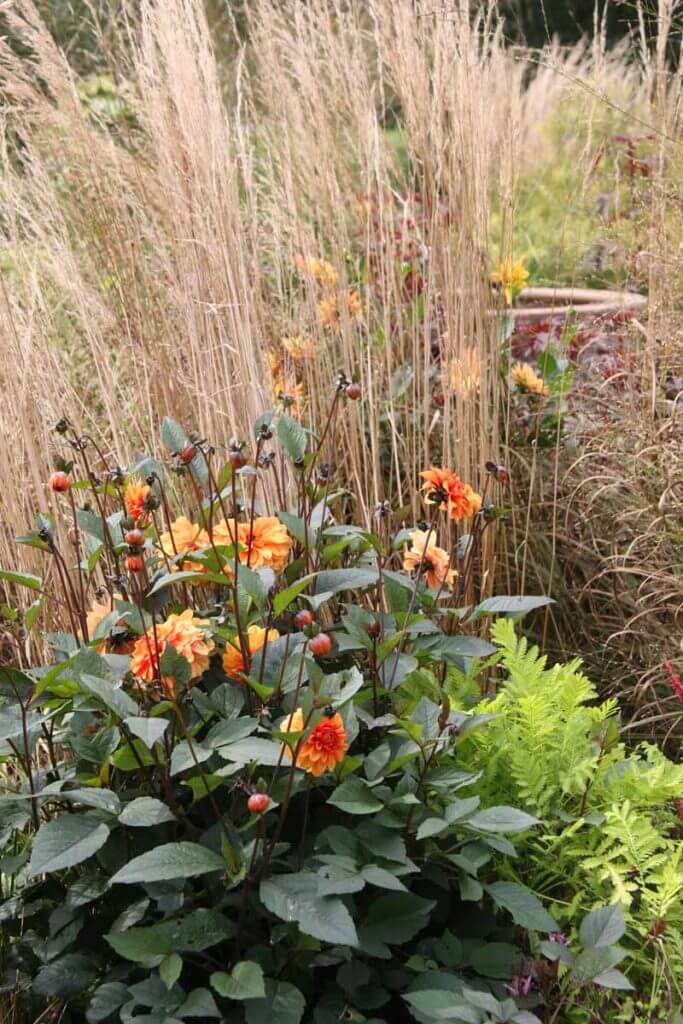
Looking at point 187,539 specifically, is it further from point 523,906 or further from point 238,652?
point 523,906

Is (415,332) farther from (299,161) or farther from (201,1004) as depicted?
(201,1004)

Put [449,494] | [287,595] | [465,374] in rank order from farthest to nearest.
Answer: [465,374] < [449,494] < [287,595]

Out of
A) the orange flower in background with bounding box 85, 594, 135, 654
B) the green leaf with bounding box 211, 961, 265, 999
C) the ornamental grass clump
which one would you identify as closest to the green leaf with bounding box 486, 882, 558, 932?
the ornamental grass clump

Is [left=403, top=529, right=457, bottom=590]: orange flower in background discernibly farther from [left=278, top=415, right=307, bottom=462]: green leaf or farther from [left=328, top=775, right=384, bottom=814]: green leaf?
[left=328, top=775, right=384, bottom=814]: green leaf

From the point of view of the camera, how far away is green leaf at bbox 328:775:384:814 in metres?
1.29

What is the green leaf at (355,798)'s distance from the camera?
1.29m

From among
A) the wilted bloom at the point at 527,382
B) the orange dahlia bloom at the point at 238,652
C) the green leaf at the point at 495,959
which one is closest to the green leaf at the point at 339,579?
the orange dahlia bloom at the point at 238,652

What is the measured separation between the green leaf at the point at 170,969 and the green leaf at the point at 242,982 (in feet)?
0.13

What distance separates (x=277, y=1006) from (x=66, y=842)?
0.95ft

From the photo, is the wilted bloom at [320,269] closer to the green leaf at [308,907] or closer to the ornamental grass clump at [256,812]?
the ornamental grass clump at [256,812]

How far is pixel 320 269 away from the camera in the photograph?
7.94ft

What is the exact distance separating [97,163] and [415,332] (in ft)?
2.48

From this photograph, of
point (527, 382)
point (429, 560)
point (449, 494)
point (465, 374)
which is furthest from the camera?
point (527, 382)

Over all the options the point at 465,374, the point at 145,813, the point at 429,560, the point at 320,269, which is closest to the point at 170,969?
the point at 145,813
